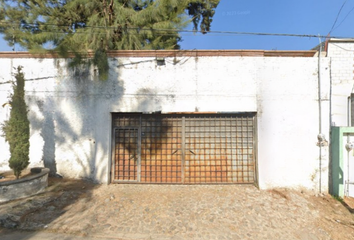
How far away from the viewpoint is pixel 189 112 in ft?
18.6

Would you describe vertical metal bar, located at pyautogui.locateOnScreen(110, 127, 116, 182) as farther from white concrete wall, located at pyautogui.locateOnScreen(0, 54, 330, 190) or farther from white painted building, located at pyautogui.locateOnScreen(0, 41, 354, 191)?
white concrete wall, located at pyautogui.locateOnScreen(0, 54, 330, 190)

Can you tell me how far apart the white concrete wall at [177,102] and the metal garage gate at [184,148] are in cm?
Result: 31

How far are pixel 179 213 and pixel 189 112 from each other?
2.75m

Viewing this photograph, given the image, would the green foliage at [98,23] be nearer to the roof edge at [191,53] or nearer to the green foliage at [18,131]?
the roof edge at [191,53]

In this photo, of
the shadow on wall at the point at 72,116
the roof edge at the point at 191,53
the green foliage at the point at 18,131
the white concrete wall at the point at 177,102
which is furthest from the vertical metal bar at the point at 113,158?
the roof edge at the point at 191,53

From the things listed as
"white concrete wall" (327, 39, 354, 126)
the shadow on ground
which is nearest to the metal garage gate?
the shadow on ground

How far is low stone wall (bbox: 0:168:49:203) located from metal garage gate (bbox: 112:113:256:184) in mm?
1793

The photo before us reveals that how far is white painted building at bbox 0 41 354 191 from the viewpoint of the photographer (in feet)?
18.0

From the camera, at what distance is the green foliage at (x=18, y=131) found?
4.64 metres

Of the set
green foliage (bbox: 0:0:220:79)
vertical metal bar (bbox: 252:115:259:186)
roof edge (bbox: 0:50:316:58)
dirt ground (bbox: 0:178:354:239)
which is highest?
green foliage (bbox: 0:0:220:79)

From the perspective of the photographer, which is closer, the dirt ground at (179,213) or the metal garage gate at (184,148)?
the dirt ground at (179,213)

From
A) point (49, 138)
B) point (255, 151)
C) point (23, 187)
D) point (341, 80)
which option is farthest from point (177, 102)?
point (341, 80)

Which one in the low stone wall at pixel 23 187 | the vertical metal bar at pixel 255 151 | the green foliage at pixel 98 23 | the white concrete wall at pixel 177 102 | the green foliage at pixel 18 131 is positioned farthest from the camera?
the green foliage at pixel 98 23

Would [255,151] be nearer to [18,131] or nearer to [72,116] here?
[72,116]
